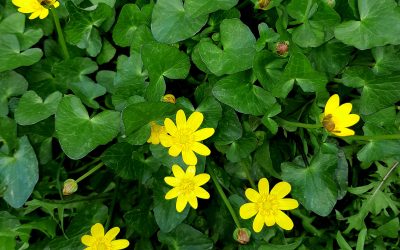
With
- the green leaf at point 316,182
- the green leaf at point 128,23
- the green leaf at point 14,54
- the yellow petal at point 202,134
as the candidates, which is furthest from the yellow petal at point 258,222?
the green leaf at point 14,54

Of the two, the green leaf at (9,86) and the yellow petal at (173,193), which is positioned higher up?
the green leaf at (9,86)

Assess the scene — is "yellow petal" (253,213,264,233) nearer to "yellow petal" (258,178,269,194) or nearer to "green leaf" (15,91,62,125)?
"yellow petal" (258,178,269,194)

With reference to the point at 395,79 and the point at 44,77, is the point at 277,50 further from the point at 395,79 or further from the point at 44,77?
the point at 44,77

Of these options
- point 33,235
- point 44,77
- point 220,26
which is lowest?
point 33,235

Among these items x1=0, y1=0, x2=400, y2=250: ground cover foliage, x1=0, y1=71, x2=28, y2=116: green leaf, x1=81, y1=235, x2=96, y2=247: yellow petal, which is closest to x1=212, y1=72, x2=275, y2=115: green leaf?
x1=0, y1=0, x2=400, y2=250: ground cover foliage

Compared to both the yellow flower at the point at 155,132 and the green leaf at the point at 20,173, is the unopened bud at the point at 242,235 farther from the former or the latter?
the green leaf at the point at 20,173

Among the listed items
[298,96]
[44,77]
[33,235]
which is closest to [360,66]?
[298,96]
